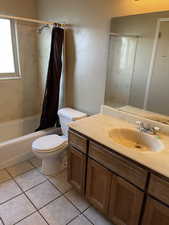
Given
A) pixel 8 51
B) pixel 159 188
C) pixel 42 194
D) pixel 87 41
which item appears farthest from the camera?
pixel 8 51

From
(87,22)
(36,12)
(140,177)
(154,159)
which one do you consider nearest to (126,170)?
(140,177)

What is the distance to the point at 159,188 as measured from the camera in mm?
1035

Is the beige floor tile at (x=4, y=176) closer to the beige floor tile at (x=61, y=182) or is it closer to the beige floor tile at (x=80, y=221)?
the beige floor tile at (x=61, y=182)

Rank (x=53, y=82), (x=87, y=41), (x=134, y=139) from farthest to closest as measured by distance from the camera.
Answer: (x=53, y=82) < (x=87, y=41) < (x=134, y=139)

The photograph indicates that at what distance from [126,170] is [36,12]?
297 cm

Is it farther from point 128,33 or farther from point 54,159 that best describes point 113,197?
point 128,33

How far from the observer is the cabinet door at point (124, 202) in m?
1.18

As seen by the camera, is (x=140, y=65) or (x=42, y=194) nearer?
(x=140, y=65)

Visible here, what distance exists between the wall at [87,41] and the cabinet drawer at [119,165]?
86 centimetres

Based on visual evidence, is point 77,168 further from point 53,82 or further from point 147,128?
point 53,82

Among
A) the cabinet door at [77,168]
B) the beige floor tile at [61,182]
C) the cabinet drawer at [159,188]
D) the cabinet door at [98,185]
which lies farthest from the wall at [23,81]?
the cabinet drawer at [159,188]

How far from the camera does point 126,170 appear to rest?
1202 mm

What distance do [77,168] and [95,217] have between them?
0.51 meters

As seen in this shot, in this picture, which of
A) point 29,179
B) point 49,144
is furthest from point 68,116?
point 29,179
